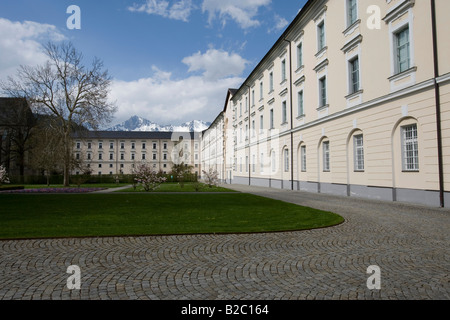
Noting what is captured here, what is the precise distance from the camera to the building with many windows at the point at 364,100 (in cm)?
1184

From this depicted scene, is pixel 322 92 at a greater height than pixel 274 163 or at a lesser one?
greater

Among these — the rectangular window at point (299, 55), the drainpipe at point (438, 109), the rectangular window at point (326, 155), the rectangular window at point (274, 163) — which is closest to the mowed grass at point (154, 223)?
the drainpipe at point (438, 109)

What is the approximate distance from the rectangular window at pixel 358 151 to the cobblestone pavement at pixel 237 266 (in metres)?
9.54

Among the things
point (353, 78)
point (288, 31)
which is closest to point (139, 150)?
point (288, 31)

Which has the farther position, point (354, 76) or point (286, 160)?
point (286, 160)

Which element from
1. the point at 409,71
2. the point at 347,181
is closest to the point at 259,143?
→ the point at 347,181

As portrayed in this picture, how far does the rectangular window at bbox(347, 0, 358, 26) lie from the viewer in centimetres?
1659

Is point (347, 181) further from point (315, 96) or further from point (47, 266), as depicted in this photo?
point (47, 266)

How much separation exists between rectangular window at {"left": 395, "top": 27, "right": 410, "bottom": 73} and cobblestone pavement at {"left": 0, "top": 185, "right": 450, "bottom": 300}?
29.4 ft

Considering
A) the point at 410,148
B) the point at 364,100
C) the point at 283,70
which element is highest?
the point at 283,70

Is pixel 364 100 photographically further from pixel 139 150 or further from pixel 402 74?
pixel 139 150

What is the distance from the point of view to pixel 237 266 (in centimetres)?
470

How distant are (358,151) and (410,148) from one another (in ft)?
12.1

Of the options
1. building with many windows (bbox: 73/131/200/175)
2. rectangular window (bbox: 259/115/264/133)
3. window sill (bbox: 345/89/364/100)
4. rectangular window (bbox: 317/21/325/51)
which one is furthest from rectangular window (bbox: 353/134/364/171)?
building with many windows (bbox: 73/131/200/175)
